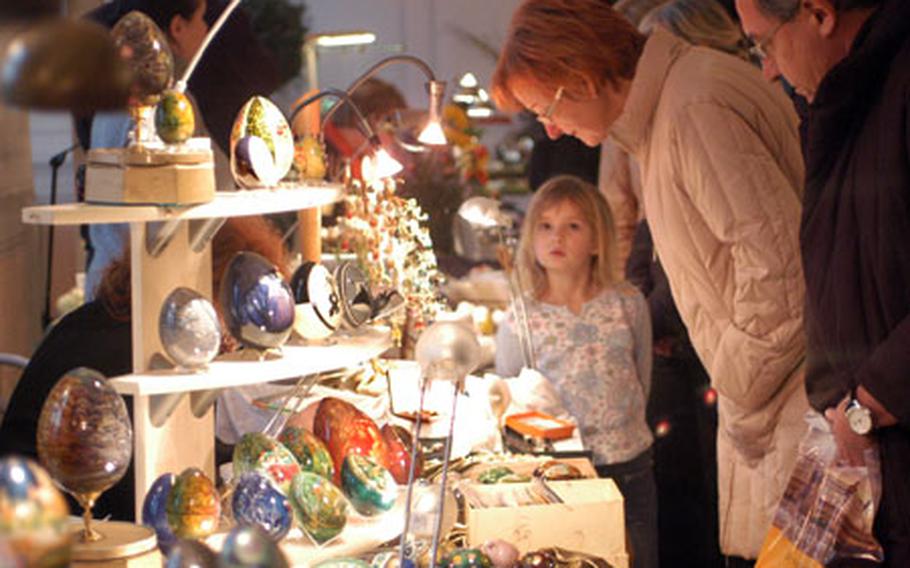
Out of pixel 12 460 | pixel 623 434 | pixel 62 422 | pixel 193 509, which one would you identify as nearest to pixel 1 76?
pixel 12 460

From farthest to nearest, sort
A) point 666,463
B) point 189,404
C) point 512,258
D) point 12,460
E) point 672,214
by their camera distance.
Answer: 1. point 666,463
2. point 512,258
3. point 672,214
4. point 189,404
5. point 12,460

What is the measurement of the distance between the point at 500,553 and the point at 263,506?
0.39 metres

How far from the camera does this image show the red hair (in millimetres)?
2887

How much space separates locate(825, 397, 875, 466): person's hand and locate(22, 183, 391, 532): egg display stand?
784 millimetres

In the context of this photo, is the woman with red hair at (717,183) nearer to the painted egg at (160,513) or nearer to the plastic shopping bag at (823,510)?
the plastic shopping bag at (823,510)

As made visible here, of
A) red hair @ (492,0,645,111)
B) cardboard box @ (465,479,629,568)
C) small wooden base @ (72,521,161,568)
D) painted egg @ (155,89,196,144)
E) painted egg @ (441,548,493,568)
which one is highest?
red hair @ (492,0,645,111)

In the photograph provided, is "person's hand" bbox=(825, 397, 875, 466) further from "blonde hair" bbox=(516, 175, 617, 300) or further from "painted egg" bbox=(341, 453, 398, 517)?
"blonde hair" bbox=(516, 175, 617, 300)

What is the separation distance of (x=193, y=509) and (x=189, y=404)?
0.41 metres

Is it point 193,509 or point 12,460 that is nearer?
point 12,460

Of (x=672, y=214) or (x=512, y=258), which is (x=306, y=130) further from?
(x=512, y=258)

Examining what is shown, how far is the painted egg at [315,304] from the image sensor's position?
246 centimetres

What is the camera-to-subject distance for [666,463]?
4305 mm

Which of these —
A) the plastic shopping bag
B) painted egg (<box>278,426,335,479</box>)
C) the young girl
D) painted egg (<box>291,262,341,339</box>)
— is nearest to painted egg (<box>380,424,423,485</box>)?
painted egg (<box>278,426,335,479</box>)

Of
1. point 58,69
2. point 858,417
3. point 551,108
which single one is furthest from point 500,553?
point 58,69
